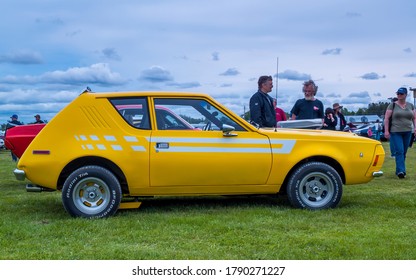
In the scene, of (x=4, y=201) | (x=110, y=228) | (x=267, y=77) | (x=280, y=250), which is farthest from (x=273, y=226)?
(x=4, y=201)

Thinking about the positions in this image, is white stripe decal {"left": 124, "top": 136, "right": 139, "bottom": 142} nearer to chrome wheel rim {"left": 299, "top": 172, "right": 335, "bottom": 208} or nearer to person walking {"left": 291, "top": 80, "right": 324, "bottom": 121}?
chrome wheel rim {"left": 299, "top": 172, "right": 335, "bottom": 208}

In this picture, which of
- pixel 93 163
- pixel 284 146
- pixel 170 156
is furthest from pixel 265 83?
pixel 93 163

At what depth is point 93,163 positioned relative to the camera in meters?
6.82

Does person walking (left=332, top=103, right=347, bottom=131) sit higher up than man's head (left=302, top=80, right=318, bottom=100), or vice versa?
man's head (left=302, top=80, right=318, bottom=100)

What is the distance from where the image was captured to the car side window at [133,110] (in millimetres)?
6855

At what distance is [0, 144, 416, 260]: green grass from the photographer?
5.02 meters

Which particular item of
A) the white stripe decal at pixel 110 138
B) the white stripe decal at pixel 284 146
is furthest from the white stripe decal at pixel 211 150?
the white stripe decal at pixel 110 138

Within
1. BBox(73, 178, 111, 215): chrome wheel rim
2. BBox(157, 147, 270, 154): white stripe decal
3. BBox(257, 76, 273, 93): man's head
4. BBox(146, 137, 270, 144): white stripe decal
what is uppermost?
BBox(257, 76, 273, 93): man's head

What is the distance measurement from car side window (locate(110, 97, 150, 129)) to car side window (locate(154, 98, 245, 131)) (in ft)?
0.48

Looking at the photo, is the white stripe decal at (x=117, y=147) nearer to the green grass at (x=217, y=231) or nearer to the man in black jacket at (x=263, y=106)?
the green grass at (x=217, y=231)

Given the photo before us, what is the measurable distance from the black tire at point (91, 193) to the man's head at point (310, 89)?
419 cm

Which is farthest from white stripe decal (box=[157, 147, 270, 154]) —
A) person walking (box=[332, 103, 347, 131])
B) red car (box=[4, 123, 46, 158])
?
person walking (box=[332, 103, 347, 131])

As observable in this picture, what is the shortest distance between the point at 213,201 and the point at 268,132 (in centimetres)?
147

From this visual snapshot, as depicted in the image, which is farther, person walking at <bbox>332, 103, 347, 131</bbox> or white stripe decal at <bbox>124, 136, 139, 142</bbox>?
person walking at <bbox>332, 103, 347, 131</bbox>
